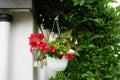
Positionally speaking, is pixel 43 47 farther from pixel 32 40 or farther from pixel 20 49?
pixel 20 49

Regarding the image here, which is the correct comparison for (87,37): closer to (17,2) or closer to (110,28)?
(110,28)

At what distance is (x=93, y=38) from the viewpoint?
3.00 metres

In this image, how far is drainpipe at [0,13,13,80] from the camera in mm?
2674

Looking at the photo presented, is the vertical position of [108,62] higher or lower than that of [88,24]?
lower

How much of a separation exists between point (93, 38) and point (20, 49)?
0.87 meters

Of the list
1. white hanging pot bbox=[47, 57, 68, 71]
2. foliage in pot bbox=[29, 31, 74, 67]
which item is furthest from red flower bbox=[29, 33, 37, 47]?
white hanging pot bbox=[47, 57, 68, 71]

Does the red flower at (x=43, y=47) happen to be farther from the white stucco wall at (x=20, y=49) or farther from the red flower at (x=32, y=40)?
the white stucco wall at (x=20, y=49)

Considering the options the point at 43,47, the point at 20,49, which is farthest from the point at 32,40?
the point at 20,49

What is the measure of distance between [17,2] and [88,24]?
0.90m

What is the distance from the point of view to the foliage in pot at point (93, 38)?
2.95 metres

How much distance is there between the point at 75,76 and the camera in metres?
3.09

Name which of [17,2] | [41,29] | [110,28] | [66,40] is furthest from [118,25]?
[17,2]

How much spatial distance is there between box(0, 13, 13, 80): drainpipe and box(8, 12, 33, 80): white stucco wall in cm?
8

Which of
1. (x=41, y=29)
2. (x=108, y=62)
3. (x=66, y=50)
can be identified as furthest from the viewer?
(x=41, y=29)
